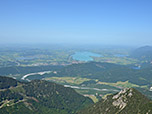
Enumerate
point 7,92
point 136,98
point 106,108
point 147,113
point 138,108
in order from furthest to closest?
1. point 7,92
2. point 106,108
3. point 136,98
4. point 138,108
5. point 147,113

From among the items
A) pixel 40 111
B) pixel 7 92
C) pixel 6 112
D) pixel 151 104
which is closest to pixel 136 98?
pixel 151 104

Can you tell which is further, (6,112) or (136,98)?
(6,112)

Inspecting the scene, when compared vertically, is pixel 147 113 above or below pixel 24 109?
above

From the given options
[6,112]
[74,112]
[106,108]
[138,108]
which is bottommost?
[74,112]

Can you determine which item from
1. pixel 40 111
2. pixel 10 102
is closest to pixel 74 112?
pixel 40 111

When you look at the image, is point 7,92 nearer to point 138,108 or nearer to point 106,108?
point 106,108

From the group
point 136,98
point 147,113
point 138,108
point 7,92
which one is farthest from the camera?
point 7,92

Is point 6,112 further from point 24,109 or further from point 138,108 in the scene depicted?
point 138,108
